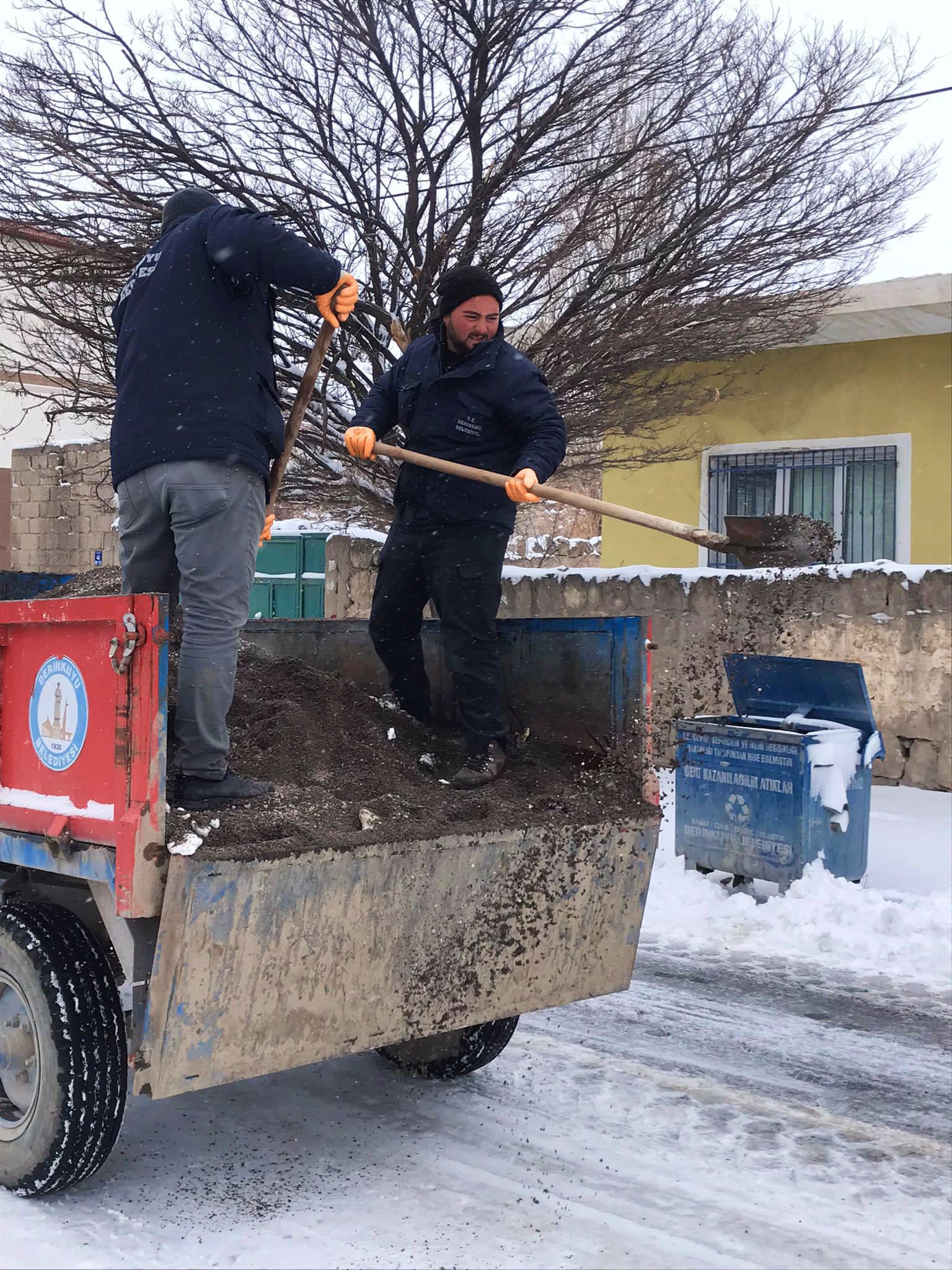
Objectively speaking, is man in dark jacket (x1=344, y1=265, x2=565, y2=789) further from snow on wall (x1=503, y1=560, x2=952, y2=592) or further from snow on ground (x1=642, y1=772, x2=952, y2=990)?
snow on wall (x1=503, y1=560, x2=952, y2=592)

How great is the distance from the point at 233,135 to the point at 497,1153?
6.98m

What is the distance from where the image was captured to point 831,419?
12906 millimetres

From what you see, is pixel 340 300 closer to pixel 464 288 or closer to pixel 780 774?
pixel 464 288

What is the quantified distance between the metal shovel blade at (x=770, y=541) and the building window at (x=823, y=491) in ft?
24.7

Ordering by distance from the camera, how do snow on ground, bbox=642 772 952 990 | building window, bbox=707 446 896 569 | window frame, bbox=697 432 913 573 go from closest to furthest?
snow on ground, bbox=642 772 952 990 < window frame, bbox=697 432 913 573 < building window, bbox=707 446 896 569

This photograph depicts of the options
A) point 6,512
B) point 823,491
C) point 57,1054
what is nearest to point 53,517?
point 6,512

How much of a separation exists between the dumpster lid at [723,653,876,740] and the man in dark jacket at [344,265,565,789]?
331 cm

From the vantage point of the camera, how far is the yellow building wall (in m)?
12.3

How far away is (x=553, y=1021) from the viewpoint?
15.4ft

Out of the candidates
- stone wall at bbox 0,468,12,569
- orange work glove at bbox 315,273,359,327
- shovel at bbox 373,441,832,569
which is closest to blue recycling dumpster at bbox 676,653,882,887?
shovel at bbox 373,441,832,569

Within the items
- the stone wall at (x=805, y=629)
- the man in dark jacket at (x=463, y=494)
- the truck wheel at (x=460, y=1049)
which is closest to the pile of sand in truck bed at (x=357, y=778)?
the man in dark jacket at (x=463, y=494)

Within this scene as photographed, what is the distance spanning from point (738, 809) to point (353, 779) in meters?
3.88

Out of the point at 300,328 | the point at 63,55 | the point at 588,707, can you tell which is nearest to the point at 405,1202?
the point at 588,707

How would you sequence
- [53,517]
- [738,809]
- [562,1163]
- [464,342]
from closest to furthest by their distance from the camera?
1. [562,1163]
2. [464,342]
3. [738,809]
4. [53,517]
